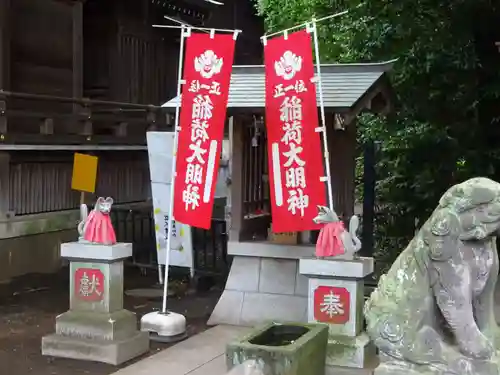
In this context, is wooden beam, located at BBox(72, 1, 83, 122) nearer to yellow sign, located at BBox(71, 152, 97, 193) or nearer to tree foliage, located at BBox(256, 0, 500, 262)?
yellow sign, located at BBox(71, 152, 97, 193)

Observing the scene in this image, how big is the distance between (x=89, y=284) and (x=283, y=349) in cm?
276

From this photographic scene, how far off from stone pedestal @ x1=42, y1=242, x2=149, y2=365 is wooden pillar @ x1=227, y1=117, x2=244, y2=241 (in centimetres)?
183

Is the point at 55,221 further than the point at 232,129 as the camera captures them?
Yes

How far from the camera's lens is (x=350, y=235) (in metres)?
7.16

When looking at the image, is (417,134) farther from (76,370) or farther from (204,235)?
(76,370)

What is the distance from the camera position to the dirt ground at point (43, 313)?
281 inches

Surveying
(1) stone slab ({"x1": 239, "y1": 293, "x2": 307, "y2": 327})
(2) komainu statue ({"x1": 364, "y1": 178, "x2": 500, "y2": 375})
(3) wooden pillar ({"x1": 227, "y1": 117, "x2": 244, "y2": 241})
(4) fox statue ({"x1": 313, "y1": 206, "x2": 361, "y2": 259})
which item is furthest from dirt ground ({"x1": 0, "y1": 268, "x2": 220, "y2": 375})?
(2) komainu statue ({"x1": 364, "y1": 178, "x2": 500, "y2": 375})

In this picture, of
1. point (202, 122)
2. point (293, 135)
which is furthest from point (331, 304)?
point (202, 122)

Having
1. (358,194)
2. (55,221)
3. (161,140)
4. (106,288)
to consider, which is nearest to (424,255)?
(106,288)

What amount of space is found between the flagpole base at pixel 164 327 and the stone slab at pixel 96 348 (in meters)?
0.44

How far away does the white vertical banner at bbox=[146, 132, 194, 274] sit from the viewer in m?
10.5

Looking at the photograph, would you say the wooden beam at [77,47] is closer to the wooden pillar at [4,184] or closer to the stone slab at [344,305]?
the wooden pillar at [4,184]

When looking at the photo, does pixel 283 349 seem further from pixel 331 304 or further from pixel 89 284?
pixel 89 284

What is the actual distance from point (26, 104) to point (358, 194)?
270 inches
